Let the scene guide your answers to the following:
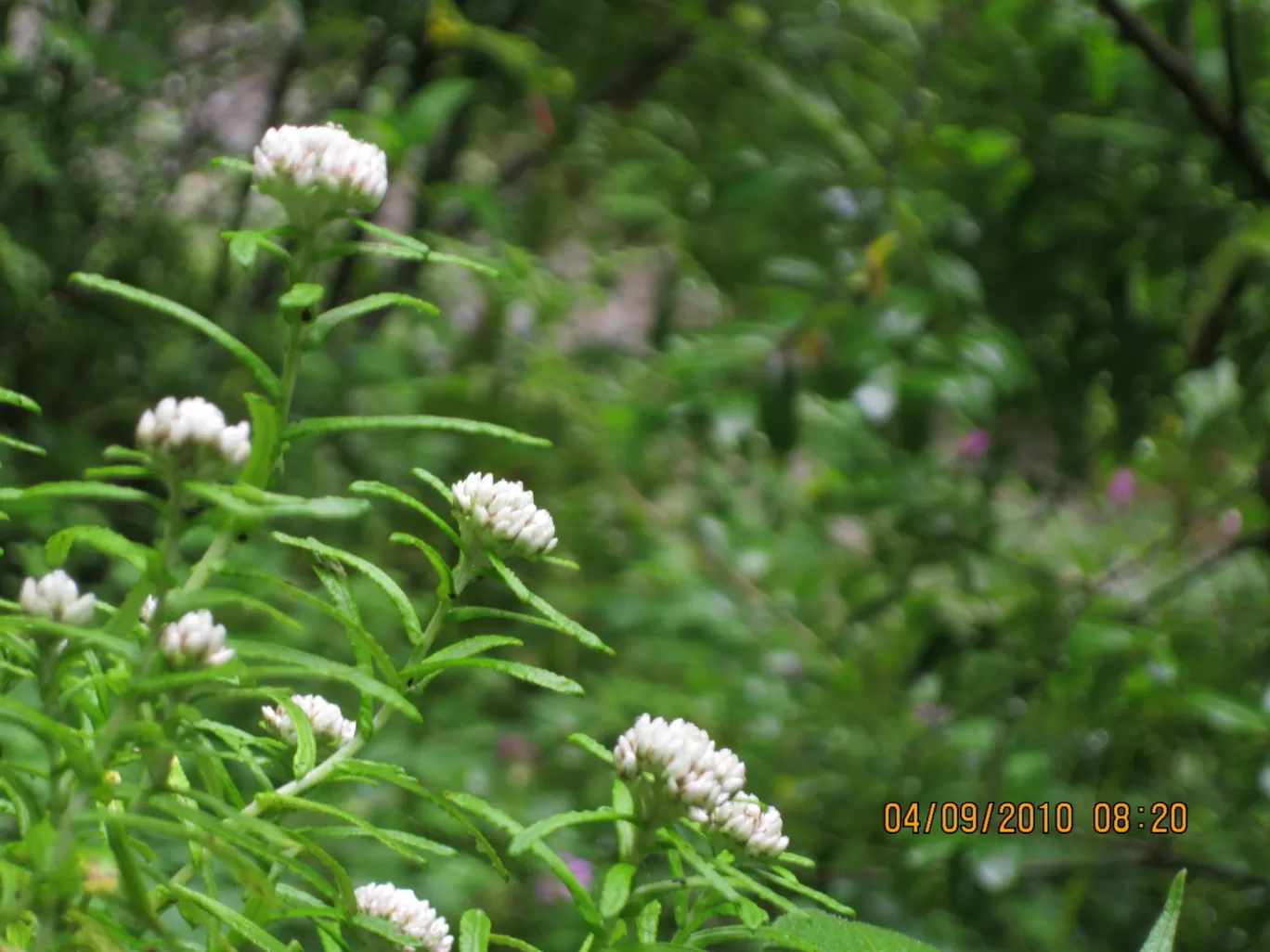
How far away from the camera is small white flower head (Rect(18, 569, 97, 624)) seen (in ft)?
0.67

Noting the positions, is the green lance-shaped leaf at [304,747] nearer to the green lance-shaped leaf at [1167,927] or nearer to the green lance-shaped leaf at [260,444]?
the green lance-shaped leaf at [260,444]

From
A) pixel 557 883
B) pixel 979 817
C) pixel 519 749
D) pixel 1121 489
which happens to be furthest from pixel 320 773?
pixel 1121 489

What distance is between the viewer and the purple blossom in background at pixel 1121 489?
1.45m

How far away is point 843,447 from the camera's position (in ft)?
3.48

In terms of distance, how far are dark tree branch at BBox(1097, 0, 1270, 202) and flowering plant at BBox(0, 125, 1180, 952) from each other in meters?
0.65

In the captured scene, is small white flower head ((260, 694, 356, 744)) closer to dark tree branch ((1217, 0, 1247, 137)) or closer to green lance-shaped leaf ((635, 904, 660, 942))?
green lance-shaped leaf ((635, 904, 660, 942))

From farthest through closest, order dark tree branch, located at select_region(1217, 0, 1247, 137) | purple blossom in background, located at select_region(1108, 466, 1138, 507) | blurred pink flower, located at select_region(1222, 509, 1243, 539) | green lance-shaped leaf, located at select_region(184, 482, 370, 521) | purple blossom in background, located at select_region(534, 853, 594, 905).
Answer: purple blossom in background, located at select_region(1108, 466, 1138, 507), blurred pink flower, located at select_region(1222, 509, 1243, 539), purple blossom in background, located at select_region(534, 853, 594, 905), dark tree branch, located at select_region(1217, 0, 1247, 137), green lance-shaped leaf, located at select_region(184, 482, 370, 521)

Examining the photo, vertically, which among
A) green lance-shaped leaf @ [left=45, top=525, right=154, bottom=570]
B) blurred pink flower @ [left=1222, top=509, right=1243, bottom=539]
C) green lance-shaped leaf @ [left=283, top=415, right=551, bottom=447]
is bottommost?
blurred pink flower @ [left=1222, top=509, right=1243, bottom=539]

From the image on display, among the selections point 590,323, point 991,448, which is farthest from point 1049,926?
point 590,323

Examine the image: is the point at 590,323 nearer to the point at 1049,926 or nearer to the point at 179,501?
the point at 1049,926

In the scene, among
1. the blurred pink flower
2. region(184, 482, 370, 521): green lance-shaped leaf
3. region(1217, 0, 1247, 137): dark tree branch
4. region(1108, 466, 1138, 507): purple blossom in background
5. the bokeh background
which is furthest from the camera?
region(1108, 466, 1138, 507): purple blossom in background

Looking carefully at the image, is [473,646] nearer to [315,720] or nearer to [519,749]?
[315,720]

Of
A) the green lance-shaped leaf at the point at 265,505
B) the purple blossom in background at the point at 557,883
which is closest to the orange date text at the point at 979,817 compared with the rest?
the purple blossom in background at the point at 557,883

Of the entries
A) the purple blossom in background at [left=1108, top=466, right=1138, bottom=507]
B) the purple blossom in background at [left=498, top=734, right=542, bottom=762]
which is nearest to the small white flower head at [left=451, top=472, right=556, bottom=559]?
the purple blossom in background at [left=498, top=734, right=542, bottom=762]
